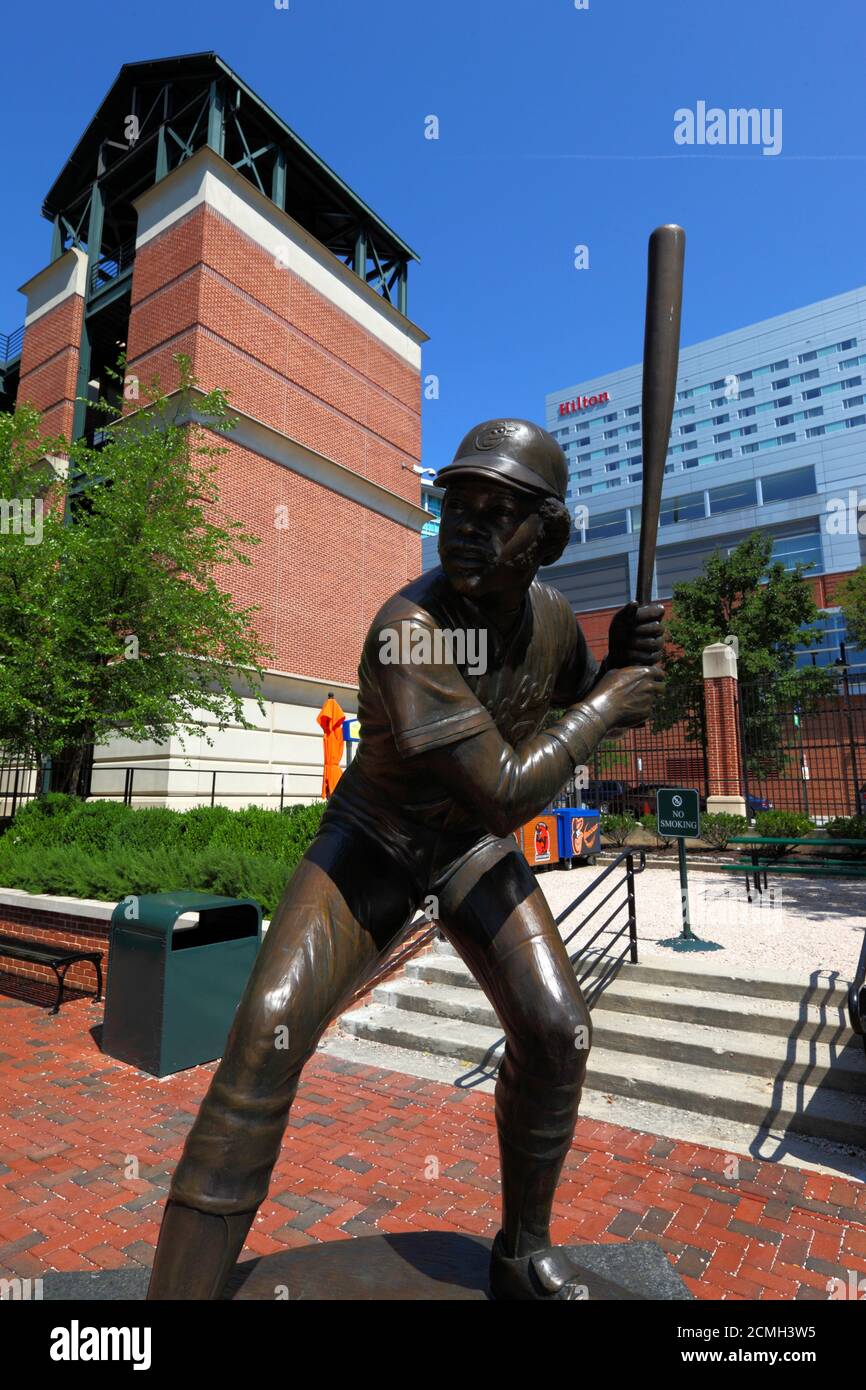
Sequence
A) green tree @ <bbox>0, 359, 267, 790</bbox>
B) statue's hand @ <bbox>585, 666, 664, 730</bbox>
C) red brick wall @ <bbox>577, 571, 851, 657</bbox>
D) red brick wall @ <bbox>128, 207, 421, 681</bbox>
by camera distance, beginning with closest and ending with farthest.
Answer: statue's hand @ <bbox>585, 666, 664, 730</bbox>
green tree @ <bbox>0, 359, 267, 790</bbox>
red brick wall @ <bbox>128, 207, 421, 681</bbox>
red brick wall @ <bbox>577, 571, 851, 657</bbox>

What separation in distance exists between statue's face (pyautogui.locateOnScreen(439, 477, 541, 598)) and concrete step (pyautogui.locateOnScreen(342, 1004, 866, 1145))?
172 inches

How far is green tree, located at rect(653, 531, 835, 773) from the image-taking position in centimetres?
2839

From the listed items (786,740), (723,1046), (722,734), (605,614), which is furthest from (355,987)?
(605,614)

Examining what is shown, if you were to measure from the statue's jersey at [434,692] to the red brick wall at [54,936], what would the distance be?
6.63 m

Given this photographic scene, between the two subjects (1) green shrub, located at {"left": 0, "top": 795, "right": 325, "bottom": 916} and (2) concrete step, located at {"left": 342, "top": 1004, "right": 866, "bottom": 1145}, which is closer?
(2) concrete step, located at {"left": 342, "top": 1004, "right": 866, "bottom": 1145}

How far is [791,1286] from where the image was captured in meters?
3.17

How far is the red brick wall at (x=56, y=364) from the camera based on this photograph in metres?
24.3

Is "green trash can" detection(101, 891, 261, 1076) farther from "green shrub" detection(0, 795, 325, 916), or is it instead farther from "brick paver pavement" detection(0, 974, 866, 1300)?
"green shrub" detection(0, 795, 325, 916)

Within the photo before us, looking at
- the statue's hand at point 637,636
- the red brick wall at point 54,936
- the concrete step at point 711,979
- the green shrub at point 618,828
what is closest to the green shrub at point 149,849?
the red brick wall at point 54,936

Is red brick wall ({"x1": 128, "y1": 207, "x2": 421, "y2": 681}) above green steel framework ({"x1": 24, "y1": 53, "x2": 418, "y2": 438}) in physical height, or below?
below

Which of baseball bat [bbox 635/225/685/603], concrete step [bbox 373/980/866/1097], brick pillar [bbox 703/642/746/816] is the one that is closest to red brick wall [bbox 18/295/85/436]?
brick pillar [bbox 703/642/746/816]

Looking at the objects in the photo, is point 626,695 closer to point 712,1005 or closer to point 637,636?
point 637,636

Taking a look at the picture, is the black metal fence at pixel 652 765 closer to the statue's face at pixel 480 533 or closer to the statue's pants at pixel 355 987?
the statue's pants at pixel 355 987
